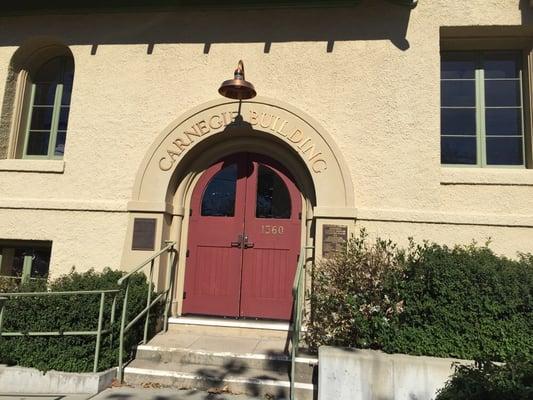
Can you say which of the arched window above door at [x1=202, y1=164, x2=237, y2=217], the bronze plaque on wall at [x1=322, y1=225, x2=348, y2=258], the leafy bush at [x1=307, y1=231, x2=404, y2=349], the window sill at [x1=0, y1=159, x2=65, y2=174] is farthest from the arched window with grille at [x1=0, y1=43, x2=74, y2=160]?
the leafy bush at [x1=307, y1=231, x2=404, y2=349]

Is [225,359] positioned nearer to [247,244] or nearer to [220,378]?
[220,378]

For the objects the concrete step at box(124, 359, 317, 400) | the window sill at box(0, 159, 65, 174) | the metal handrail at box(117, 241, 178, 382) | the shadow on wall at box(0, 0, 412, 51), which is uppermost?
the shadow on wall at box(0, 0, 412, 51)

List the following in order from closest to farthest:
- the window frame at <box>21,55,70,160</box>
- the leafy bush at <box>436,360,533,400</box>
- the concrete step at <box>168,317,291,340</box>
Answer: the leafy bush at <box>436,360,533,400</box>, the concrete step at <box>168,317,291,340</box>, the window frame at <box>21,55,70,160</box>

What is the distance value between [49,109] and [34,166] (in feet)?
3.87

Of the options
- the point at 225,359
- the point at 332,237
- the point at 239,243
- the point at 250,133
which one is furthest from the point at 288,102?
the point at 225,359

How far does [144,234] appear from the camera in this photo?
22.3 feet

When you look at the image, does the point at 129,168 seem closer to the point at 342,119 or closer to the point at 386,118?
the point at 342,119

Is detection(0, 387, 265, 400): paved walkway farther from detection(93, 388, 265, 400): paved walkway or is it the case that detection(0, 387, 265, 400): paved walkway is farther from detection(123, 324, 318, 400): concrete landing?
detection(123, 324, 318, 400): concrete landing

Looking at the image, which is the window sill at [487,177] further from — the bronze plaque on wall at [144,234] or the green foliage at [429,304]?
the bronze plaque on wall at [144,234]

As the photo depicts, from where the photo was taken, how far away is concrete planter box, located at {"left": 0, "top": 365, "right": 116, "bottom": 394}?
519 cm

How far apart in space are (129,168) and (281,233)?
96.2 inches

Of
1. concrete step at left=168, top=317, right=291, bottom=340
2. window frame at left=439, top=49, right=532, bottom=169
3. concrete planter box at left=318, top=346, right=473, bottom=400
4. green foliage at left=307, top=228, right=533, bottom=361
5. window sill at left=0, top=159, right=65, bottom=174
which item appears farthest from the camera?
window sill at left=0, top=159, right=65, bottom=174

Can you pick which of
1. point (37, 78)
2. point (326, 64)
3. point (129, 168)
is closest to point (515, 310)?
point (326, 64)

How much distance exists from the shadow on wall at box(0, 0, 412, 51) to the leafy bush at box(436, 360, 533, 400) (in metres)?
4.49
